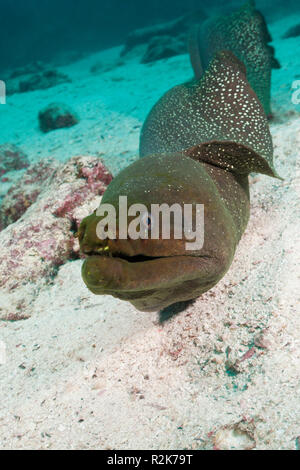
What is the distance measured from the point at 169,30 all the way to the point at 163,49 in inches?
271

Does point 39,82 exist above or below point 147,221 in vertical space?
below

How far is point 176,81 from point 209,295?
10.3m

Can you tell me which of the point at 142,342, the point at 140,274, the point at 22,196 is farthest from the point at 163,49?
the point at 140,274

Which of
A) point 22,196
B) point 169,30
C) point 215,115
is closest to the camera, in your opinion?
point 215,115

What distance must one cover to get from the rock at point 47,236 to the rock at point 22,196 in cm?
75

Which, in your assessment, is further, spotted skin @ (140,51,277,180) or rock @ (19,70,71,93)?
rock @ (19,70,71,93)

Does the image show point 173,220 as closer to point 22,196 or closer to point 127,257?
point 127,257

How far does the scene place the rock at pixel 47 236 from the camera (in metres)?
3.43

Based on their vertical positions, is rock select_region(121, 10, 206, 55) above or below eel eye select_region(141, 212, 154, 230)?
above

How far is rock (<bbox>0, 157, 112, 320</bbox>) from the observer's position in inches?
135

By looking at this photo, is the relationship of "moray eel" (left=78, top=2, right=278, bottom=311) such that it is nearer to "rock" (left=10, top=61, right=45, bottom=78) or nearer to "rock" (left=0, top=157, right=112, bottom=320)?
"rock" (left=0, top=157, right=112, bottom=320)

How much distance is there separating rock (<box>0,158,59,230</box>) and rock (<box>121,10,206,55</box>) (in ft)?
60.4

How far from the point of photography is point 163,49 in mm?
15141

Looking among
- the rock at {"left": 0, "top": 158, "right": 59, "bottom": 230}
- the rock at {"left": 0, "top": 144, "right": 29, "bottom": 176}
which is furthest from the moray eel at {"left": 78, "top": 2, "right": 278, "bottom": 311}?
the rock at {"left": 0, "top": 144, "right": 29, "bottom": 176}
